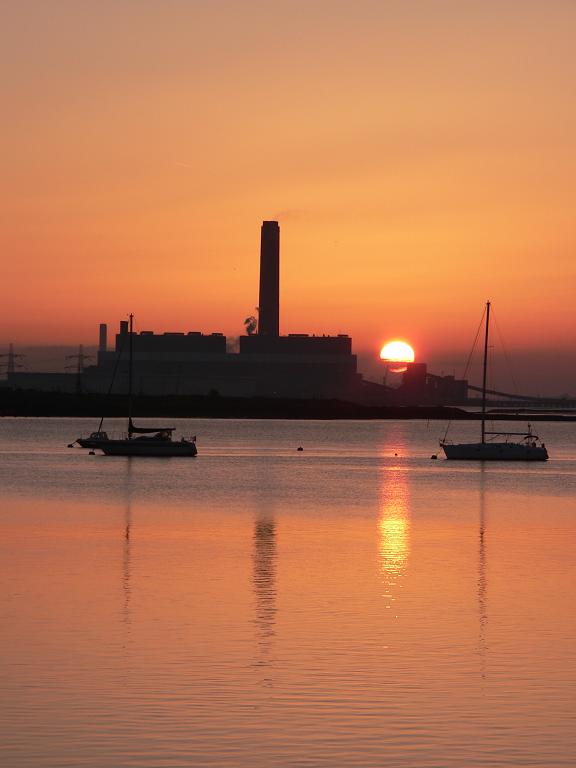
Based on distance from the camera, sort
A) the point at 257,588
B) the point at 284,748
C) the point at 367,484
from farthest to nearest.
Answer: the point at 367,484 < the point at 257,588 < the point at 284,748

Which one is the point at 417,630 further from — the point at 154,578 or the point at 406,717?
the point at 154,578

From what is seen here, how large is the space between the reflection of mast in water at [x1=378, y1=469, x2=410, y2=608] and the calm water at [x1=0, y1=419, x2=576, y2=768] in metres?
0.17

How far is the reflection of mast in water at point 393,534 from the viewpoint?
33.8 meters

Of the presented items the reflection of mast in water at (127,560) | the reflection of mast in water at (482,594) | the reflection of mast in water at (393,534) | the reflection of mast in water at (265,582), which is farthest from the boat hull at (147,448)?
the reflection of mast in water at (265,582)

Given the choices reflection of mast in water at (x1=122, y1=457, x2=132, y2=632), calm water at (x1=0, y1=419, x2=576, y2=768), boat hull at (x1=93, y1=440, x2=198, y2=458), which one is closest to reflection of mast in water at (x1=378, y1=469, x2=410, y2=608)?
calm water at (x1=0, y1=419, x2=576, y2=768)

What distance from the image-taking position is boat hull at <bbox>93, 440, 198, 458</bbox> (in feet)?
357

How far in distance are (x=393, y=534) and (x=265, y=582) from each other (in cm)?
1607

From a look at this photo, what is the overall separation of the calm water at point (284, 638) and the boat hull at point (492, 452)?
53087mm

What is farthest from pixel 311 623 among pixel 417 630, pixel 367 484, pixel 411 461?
pixel 411 461

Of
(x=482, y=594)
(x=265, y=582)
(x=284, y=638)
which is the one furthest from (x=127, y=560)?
(x=284, y=638)

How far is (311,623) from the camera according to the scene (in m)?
26.0

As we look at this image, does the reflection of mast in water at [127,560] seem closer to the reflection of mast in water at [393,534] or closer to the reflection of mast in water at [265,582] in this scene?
the reflection of mast in water at [265,582]

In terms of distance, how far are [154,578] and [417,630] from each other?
945cm

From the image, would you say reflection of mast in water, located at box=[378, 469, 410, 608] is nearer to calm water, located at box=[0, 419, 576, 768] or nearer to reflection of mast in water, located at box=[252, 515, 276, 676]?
calm water, located at box=[0, 419, 576, 768]
